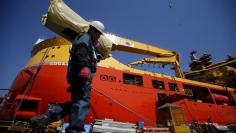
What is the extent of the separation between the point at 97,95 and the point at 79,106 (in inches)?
264

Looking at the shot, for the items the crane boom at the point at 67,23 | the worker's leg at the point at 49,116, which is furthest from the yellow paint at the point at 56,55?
the worker's leg at the point at 49,116

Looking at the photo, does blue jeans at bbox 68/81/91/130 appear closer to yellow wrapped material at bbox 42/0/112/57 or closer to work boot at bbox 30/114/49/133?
work boot at bbox 30/114/49/133

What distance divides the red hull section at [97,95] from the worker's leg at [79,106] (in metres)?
4.90

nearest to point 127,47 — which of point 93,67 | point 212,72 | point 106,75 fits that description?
point 106,75

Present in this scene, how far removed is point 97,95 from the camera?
9.43m

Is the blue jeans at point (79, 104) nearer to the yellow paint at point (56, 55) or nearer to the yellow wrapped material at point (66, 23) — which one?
the yellow wrapped material at point (66, 23)

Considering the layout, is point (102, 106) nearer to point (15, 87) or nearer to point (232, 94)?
point (15, 87)

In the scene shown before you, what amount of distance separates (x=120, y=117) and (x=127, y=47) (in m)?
5.51

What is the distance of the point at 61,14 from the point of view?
16.6ft

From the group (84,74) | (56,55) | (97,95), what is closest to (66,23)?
(84,74)

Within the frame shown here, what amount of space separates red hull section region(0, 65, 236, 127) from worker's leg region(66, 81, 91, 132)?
490cm

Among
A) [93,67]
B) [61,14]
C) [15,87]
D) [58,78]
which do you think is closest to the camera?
[93,67]

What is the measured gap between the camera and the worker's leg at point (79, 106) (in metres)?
2.65

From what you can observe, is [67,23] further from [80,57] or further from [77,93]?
[77,93]
